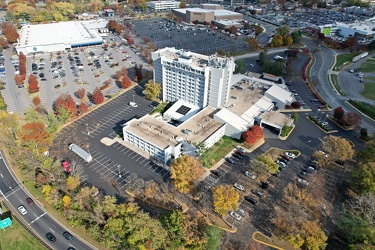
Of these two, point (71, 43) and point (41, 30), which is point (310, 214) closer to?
point (71, 43)

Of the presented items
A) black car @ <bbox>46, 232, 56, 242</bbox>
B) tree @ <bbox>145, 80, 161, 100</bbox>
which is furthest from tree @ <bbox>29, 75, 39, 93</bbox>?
black car @ <bbox>46, 232, 56, 242</bbox>

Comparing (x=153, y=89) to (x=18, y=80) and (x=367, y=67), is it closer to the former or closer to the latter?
(x=18, y=80)

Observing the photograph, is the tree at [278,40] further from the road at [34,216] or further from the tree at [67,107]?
the road at [34,216]

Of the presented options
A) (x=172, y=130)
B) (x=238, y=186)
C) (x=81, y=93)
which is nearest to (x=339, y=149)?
(x=238, y=186)

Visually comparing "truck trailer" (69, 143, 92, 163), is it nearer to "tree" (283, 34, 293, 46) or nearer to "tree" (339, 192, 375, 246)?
"tree" (339, 192, 375, 246)

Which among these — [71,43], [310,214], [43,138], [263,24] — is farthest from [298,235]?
[263,24]

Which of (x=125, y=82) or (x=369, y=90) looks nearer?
(x=125, y=82)

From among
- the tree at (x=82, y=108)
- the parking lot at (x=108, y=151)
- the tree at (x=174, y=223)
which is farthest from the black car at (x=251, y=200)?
the tree at (x=82, y=108)
